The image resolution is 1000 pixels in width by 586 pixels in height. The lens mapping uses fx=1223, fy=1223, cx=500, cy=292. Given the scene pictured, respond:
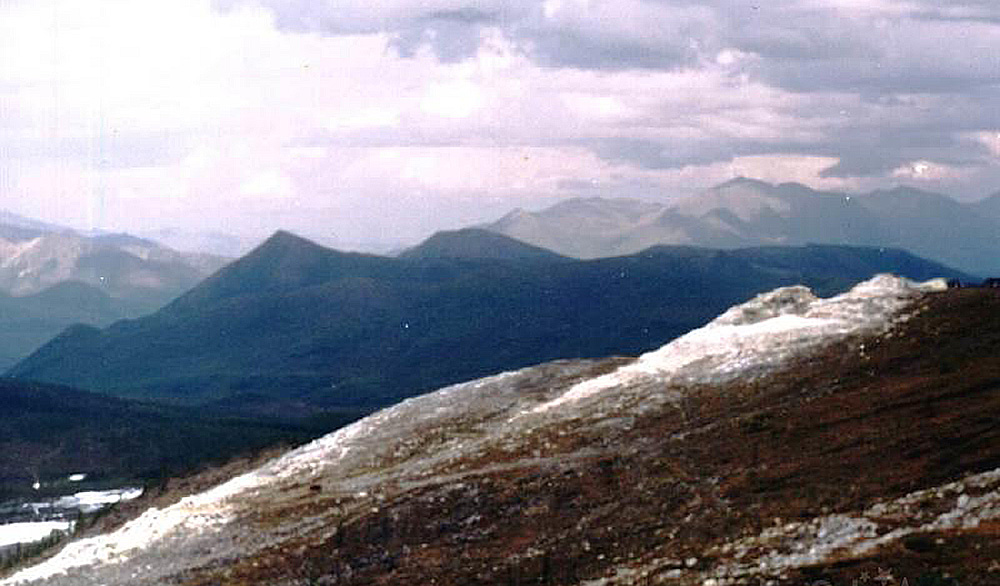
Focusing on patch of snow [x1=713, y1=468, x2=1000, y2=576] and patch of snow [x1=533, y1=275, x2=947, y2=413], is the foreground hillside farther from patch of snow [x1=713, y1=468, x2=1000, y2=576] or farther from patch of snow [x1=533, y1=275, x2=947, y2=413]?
patch of snow [x1=533, y1=275, x2=947, y2=413]

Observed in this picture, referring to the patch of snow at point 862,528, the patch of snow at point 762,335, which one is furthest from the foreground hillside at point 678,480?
the patch of snow at point 762,335

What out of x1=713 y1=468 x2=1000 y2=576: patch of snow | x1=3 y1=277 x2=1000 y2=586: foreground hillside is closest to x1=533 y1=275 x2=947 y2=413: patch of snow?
x1=3 y1=277 x2=1000 y2=586: foreground hillside

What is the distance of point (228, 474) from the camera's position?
147 m

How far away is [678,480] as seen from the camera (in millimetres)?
84250

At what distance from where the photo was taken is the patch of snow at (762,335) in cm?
11300

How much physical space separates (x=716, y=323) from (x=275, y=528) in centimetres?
5812

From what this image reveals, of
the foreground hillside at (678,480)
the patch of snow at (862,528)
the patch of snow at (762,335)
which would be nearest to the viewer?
the patch of snow at (862,528)

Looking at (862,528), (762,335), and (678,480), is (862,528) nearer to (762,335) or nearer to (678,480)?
(678,480)

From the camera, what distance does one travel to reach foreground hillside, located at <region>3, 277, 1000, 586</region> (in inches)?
2442

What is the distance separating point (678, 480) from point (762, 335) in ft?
131

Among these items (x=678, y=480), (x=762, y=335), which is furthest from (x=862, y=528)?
(x=762, y=335)

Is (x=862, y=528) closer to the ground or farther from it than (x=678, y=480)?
farther from it

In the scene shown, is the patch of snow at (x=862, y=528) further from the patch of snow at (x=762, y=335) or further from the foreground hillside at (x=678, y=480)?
the patch of snow at (x=762, y=335)

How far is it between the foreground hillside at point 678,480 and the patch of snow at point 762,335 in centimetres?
36
